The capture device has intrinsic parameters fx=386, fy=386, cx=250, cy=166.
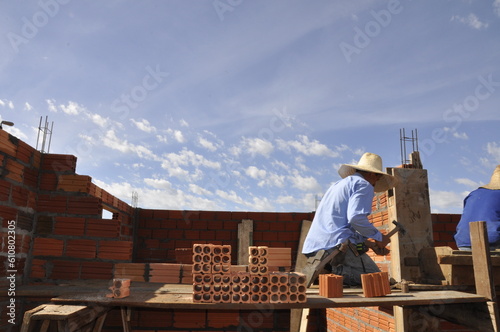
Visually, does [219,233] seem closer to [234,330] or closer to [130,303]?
[234,330]

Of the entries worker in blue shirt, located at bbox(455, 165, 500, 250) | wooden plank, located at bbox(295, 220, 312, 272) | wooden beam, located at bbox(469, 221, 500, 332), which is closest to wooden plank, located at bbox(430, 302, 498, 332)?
wooden beam, located at bbox(469, 221, 500, 332)

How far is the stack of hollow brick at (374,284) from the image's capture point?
2.91 metres

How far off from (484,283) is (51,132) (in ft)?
21.9

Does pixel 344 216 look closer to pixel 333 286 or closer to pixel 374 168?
pixel 374 168

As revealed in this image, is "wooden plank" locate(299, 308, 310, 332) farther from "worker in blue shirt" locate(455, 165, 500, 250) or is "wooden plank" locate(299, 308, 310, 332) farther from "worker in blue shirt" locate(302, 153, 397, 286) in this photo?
"worker in blue shirt" locate(455, 165, 500, 250)

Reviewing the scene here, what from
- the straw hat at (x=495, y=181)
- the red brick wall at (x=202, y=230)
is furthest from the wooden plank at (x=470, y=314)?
the red brick wall at (x=202, y=230)

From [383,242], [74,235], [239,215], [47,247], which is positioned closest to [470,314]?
[383,242]

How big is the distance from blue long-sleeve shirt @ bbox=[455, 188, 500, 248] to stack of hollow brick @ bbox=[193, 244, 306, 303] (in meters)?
2.13

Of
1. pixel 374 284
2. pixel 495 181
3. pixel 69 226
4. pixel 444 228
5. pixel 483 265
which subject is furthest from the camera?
pixel 444 228

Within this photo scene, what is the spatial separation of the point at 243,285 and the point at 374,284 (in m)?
1.01

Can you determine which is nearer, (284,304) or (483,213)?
(284,304)

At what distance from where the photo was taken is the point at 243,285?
2727 mm

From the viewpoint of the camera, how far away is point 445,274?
348 centimetres

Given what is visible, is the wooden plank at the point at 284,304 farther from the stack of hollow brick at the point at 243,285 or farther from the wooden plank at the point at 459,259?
the wooden plank at the point at 459,259
